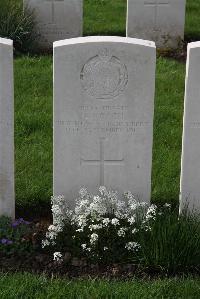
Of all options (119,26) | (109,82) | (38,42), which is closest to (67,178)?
(109,82)

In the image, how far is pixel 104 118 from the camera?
19.4ft

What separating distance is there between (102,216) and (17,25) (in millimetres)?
5192

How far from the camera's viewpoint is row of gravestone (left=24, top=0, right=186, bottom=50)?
10953 mm

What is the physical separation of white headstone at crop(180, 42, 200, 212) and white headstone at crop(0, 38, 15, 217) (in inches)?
51.8

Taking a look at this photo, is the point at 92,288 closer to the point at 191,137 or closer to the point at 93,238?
the point at 93,238

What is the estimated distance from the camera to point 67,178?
19.9ft

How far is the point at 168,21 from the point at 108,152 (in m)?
5.56

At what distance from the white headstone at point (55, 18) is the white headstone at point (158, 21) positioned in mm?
738

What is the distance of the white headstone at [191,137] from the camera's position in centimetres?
581

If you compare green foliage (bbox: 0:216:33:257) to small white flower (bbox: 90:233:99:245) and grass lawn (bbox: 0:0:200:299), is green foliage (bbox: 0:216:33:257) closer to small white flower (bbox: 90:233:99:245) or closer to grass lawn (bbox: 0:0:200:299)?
grass lawn (bbox: 0:0:200:299)

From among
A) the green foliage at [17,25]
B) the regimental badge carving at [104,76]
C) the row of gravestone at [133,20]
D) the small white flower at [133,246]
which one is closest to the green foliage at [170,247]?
the small white flower at [133,246]

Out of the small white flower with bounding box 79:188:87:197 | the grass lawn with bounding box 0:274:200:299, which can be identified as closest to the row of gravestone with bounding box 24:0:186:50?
the small white flower with bounding box 79:188:87:197

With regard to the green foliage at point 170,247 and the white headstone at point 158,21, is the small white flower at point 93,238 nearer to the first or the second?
the green foliage at point 170,247

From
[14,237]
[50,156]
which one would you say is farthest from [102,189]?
[50,156]
